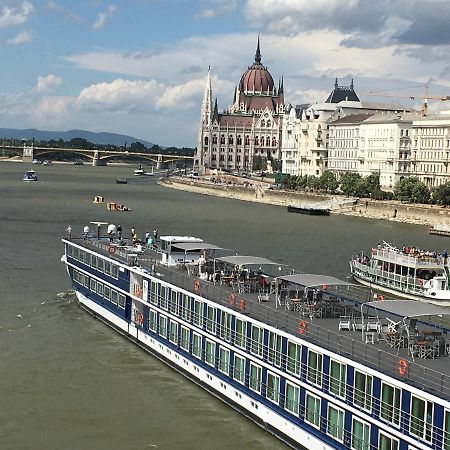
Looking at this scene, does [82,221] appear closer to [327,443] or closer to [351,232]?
[351,232]

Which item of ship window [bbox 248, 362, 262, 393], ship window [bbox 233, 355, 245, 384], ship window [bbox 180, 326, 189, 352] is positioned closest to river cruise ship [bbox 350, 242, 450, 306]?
ship window [bbox 180, 326, 189, 352]

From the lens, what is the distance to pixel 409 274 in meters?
38.6

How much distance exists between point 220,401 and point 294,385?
11.2 feet

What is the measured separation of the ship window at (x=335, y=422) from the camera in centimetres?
1705

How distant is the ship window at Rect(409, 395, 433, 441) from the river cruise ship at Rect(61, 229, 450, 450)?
2cm

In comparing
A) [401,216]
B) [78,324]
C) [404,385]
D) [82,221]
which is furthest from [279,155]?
[404,385]

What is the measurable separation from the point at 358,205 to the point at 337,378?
245 ft

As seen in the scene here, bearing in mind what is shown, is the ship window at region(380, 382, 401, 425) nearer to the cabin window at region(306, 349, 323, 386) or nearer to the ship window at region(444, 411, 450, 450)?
the ship window at region(444, 411, 450, 450)

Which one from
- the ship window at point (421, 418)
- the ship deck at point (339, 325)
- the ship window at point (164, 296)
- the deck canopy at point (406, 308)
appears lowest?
the ship window at point (421, 418)

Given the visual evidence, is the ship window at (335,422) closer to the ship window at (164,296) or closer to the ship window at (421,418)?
the ship window at (421,418)

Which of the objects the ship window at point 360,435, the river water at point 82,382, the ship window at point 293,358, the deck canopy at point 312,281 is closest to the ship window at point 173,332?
the river water at point 82,382

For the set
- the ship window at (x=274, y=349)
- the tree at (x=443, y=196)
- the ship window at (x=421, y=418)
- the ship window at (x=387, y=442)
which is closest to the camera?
the ship window at (x=421, y=418)

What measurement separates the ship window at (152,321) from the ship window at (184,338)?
69.7 inches

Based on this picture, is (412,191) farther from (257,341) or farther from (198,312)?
(257,341)
